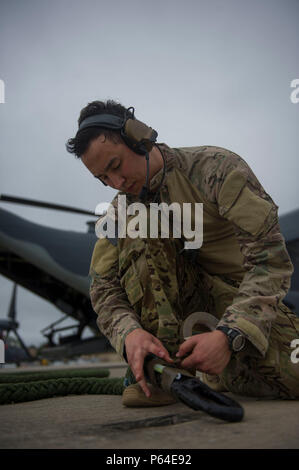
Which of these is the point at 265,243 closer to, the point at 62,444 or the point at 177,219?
the point at 177,219

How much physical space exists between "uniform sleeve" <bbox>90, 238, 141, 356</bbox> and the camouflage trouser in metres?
0.06

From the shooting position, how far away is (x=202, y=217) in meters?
1.47

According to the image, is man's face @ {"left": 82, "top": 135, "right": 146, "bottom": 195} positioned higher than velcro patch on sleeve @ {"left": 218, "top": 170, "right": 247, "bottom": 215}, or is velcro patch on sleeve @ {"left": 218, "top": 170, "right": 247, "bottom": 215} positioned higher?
man's face @ {"left": 82, "top": 135, "right": 146, "bottom": 195}

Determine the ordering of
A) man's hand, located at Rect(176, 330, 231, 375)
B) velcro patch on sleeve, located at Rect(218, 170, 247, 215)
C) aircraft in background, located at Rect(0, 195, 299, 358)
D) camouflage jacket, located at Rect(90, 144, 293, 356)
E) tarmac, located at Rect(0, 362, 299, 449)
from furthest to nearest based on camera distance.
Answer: aircraft in background, located at Rect(0, 195, 299, 358) < velcro patch on sleeve, located at Rect(218, 170, 247, 215) < camouflage jacket, located at Rect(90, 144, 293, 356) < man's hand, located at Rect(176, 330, 231, 375) < tarmac, located at Rect(0, 362, 299, 449)

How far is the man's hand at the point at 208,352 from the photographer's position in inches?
41.0

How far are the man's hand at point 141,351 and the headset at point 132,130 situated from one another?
0.50 m

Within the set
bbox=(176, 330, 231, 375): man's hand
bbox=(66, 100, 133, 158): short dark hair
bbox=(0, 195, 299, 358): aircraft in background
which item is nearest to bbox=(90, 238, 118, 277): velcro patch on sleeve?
bbox=(66, 100, 133, 158): short dark hair

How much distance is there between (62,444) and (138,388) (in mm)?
584

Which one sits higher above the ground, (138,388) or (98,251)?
(98,251)

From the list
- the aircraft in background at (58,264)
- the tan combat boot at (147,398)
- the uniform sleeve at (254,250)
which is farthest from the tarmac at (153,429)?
the aircraft in background at (58,264)

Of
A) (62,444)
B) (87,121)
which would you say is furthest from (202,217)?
(62,444)

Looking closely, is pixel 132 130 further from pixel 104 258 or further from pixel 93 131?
pixel 104 258

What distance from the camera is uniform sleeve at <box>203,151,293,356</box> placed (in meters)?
1.13

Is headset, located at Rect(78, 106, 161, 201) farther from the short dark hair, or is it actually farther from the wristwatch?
the wristwatch
